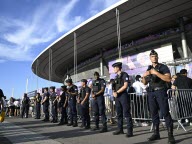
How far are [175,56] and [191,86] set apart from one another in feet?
57.2

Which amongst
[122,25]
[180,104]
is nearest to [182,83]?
[180,104]

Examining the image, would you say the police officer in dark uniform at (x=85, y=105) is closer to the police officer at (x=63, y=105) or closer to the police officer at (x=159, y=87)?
the police officer at (x=63, y=105)

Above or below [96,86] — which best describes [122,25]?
above

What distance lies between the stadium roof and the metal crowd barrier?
12.6m

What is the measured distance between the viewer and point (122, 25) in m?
22.4

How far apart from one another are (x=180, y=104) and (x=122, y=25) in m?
16.6

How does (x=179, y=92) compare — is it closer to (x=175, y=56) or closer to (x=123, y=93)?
(x=123, y=93)

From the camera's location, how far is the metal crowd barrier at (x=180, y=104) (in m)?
6.48

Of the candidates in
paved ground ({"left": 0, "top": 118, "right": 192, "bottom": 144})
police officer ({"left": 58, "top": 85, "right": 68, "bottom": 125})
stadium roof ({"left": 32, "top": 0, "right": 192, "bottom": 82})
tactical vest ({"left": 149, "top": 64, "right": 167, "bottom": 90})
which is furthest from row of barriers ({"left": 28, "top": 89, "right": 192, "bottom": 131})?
stadium roof ({"left": 32, "top": 0, "right": 192, "bottom": 82})

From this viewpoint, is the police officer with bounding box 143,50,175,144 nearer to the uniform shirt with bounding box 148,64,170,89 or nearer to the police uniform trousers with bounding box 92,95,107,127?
the uniform shirt with bounding box 148,64,170,89

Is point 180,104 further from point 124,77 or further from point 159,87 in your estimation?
point 159,87

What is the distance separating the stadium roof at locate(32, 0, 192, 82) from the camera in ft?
61.6

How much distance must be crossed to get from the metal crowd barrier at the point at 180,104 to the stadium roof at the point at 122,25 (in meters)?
12.6

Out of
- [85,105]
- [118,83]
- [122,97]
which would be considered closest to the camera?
[122,97]
